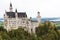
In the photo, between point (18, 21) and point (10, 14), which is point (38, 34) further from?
point (10, 14)

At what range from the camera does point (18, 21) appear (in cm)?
2669

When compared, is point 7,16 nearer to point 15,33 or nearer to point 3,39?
point 15,33

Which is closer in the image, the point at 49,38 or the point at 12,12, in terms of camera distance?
the point at 49,38

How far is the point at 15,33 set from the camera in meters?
23.0

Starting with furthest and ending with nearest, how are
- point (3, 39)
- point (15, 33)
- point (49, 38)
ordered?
point (15, 33) → point (49, 38) → point (3, 39)

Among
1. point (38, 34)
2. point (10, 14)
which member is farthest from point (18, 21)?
point (38, 34)

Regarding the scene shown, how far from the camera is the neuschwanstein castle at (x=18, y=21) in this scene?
2642 centimetres

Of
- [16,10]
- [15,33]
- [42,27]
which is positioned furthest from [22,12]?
[15,33]

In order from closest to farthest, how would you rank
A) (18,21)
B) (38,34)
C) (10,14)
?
(38,34), (18,21), (10,14)

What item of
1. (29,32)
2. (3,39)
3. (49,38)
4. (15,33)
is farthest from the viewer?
(29,32)

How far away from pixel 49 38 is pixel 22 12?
6.60 metres

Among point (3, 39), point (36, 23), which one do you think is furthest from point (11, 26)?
point (3, 39)

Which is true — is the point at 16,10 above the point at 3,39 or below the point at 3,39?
above

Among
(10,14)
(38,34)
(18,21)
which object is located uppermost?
(10,14)
